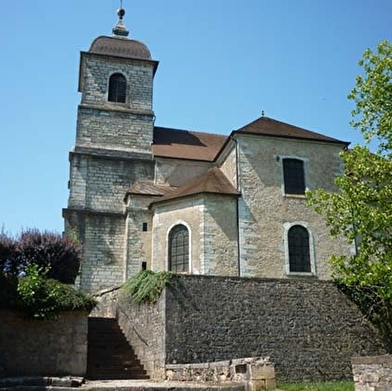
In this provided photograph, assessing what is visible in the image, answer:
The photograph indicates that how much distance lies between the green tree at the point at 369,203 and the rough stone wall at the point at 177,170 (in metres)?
10.9

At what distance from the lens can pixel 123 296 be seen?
1709cm

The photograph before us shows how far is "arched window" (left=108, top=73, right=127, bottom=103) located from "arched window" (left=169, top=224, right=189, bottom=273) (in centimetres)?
1044

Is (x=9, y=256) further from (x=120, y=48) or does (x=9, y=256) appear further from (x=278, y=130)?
(x=120, y=48)


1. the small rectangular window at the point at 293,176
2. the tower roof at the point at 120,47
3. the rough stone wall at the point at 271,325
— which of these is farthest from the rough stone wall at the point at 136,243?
the tower roof at the point at 120,47

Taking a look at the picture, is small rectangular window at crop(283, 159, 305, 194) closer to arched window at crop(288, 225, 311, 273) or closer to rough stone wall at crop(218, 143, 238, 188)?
arched window at crop(288, 225, 311, 273)

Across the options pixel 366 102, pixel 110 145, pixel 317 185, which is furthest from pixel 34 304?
pixel 110 145

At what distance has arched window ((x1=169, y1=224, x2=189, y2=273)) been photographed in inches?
806

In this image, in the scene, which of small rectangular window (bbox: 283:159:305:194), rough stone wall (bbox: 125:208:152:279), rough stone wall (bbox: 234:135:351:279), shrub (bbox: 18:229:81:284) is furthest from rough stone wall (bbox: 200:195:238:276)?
shrub (bbox: 18:229:81:284)

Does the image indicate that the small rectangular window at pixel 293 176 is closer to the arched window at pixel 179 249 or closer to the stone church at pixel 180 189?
the stone church at pixel 180 189

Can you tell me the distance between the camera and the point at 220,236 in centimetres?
1995

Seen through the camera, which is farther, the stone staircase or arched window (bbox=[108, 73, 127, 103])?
arched window (bbox=[108, 73, 127, 103])

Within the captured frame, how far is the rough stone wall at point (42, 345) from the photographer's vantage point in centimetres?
1270

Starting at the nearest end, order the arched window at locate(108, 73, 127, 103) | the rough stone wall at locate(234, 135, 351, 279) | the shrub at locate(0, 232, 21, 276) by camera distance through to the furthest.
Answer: the shrub at locate(0, 232, 21, 276) → the rough stone wall at locate(234, 135, 351, 279) → the arched window at locate(108, 73, 127, 103)

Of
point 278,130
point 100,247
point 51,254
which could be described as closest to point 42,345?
point 51,254
